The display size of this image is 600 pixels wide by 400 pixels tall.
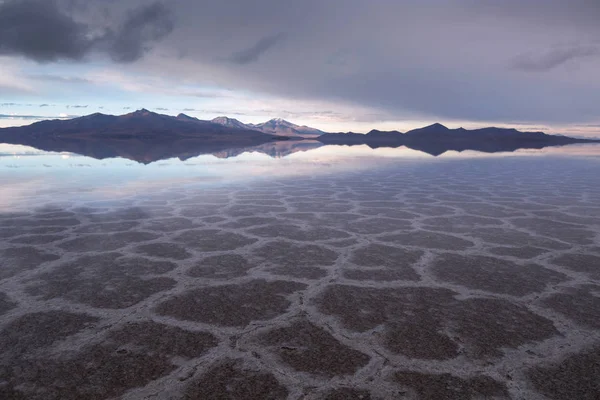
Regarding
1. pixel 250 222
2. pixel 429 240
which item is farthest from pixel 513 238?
pixel 250 222

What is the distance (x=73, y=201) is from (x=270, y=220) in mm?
4831

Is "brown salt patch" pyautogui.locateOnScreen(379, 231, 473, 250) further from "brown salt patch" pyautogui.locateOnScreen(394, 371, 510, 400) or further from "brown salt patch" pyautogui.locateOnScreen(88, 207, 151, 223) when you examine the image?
"brown salt patch" pyautogui.locateOnScreen(88, 207, 151, 223)

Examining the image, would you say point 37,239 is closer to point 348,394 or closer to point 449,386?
point 348,394

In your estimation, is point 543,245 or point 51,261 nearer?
point 51,261

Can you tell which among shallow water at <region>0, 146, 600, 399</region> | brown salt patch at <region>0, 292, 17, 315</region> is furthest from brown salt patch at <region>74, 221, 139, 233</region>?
brown salt patch at <region>0, 292, 17, 315</region>

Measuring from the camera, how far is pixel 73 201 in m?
8.45

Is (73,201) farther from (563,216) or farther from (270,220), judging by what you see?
(563,216)

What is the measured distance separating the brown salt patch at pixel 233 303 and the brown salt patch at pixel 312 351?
0.31 metres

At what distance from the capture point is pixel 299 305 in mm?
3197

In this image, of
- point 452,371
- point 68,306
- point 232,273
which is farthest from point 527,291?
point 68,306

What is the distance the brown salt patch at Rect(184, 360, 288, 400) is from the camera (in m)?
2.06

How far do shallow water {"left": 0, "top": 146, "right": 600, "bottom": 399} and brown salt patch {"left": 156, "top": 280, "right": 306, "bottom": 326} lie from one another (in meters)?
0.02

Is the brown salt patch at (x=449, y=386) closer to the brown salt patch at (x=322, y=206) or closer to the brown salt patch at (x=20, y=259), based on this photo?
the brown salt patch at (x=20, y=259)

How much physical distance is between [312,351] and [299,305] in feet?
2.36
